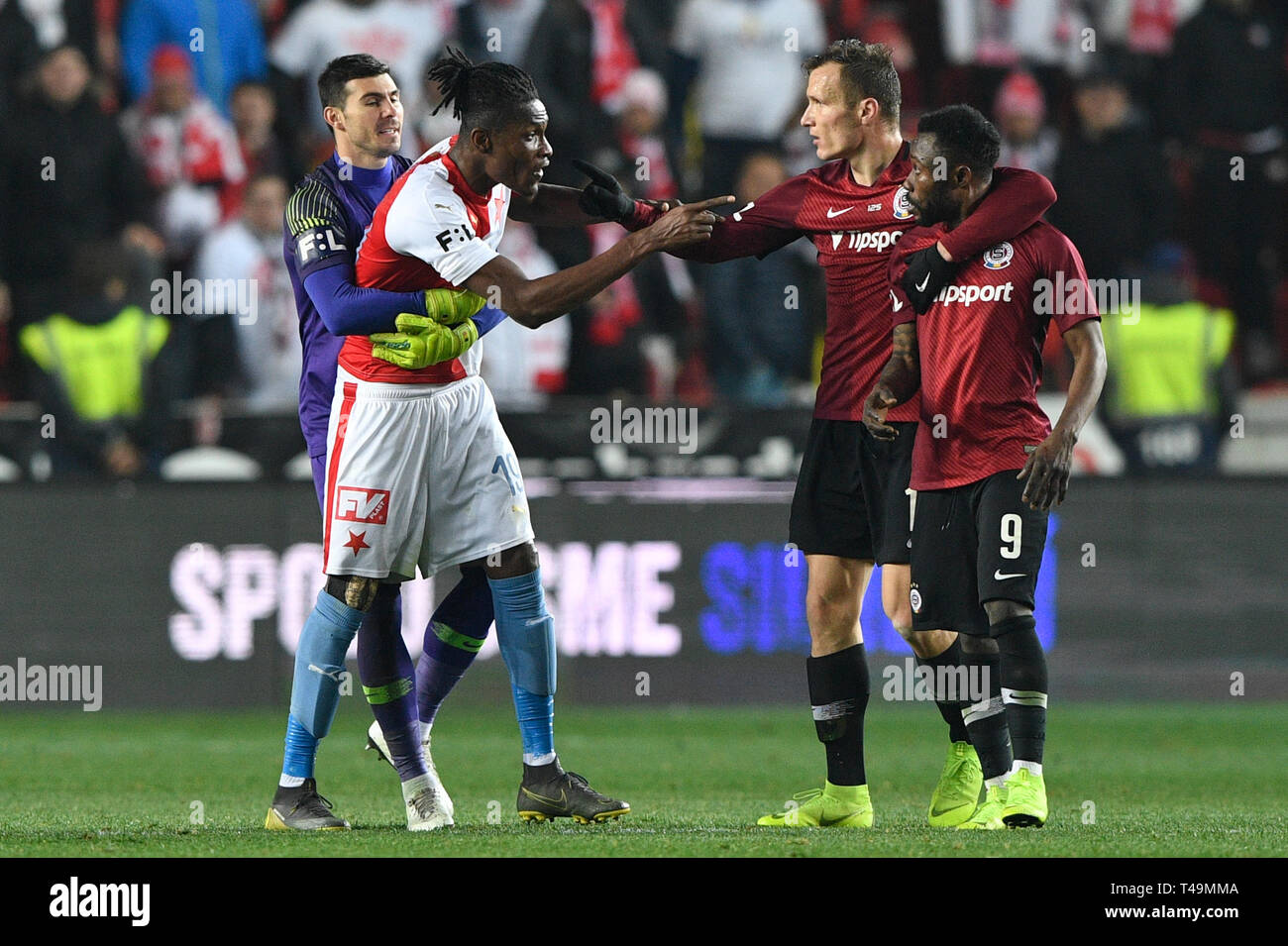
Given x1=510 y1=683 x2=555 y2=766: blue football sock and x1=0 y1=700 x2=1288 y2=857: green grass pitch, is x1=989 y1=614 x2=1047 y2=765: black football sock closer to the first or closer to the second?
x1=0 y1=700 x2=1288 y2=857: green grass pitch

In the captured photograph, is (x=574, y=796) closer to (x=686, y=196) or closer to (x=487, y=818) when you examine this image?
(x=487, y=818)

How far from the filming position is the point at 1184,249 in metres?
13.2

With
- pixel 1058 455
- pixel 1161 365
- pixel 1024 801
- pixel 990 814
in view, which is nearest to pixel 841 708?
pixel 990 814

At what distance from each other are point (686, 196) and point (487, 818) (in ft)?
22.6

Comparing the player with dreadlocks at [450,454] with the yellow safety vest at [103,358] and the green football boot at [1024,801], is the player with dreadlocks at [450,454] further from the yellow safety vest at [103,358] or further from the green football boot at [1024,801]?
the yellow safety vest at [103,358]

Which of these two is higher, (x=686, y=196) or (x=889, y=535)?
(x=686, y=196)

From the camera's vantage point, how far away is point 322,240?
6.28 m

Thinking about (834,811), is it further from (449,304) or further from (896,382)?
(449,304)

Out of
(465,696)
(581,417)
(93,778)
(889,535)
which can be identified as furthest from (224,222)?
(889,535)

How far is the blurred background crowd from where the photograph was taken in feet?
38.7

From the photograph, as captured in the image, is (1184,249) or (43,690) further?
(1184,249)

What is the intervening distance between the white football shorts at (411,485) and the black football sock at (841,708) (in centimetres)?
109

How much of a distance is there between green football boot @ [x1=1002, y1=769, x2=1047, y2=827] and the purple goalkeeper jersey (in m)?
2.32

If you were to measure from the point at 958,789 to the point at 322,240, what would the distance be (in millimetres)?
2669
